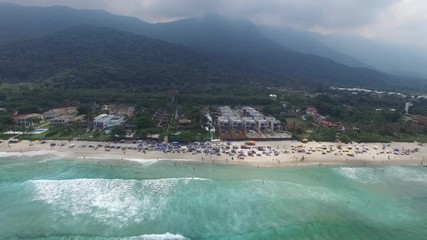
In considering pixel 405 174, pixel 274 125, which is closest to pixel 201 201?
pixel 405 174

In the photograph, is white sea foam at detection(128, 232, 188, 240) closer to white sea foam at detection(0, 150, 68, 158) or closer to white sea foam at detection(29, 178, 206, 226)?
white sea foam at detection(29, 178, 206, 226)

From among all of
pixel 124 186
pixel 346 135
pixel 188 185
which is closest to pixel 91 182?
pixel 124 186

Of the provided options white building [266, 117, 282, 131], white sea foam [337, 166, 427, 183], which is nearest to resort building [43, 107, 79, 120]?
white building [266, 117, 282, 131]

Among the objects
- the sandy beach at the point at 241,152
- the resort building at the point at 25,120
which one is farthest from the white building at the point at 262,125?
the resort building at the point at 25,120

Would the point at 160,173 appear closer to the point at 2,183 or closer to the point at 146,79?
the point at 2,183

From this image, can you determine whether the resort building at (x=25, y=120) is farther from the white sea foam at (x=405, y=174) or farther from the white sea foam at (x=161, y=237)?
the white sea foam at (x=405, y=174)

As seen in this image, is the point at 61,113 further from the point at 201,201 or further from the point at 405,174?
the point at 405,174
